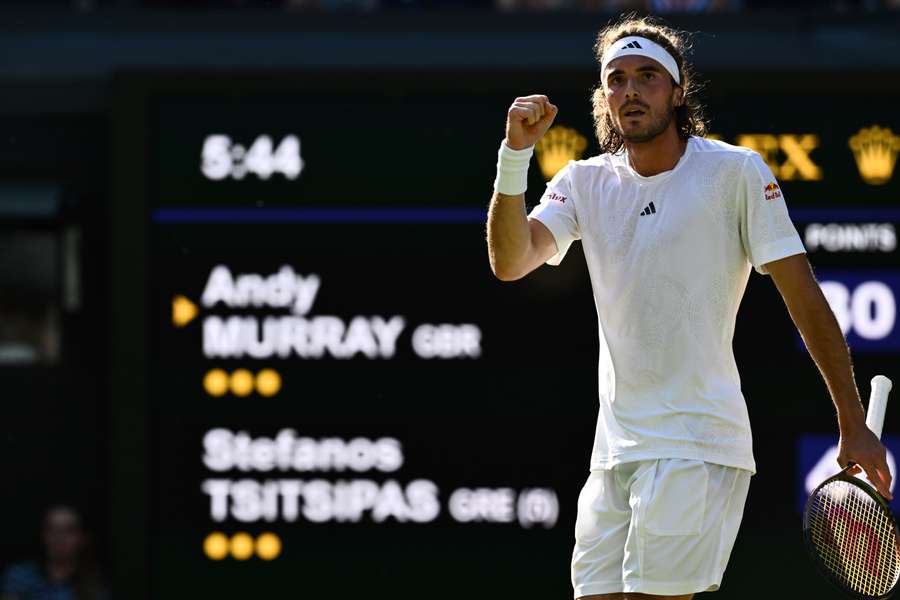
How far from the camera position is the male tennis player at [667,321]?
10.9 feet

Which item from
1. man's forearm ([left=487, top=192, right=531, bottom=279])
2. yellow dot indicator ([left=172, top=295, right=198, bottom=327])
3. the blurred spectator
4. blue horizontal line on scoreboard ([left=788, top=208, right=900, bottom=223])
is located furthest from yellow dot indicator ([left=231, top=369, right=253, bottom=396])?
man's forearm ([left=487, top=192, right=531, bottom=279])

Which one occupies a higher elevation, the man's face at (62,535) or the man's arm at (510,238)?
the man's arm at (510,238)

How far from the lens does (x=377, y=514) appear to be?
577 centimetres

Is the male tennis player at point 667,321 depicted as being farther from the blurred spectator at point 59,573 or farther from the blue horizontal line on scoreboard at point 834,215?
the blurred spectator at point 59,573

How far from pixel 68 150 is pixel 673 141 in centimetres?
391

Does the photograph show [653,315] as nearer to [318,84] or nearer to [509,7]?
[318,84]

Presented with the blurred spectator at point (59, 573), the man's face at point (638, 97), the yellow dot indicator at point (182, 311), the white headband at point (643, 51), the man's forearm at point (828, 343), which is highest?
the white headband at point (643, 51)

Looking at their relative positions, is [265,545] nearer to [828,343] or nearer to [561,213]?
[561,213]

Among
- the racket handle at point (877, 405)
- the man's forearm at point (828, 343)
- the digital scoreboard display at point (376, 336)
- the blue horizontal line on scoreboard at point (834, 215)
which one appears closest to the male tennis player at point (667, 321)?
the man's forearm at point (828, 343)

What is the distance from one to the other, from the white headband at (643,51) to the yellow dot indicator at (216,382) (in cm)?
264

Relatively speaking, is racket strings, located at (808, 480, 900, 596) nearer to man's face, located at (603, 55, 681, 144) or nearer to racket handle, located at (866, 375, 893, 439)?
racket handle, located at (866, 375, 893, 439)

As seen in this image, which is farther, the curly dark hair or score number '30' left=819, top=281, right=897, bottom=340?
score number '30' left=819, top=281, right=897, bottom=340

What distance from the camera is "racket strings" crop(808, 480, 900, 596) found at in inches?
134

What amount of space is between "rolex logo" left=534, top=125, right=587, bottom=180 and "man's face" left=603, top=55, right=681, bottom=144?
2.32m
